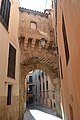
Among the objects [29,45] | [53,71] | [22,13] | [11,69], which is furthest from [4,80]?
[22,13]

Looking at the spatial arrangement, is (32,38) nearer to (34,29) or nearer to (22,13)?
(34,29)

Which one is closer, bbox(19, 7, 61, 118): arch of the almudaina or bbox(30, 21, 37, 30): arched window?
bbox(19, 7, 61, 118): arch of the almudaina

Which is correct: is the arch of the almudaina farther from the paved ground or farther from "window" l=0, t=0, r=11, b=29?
"window" l=0, t=0, r=11, b=29

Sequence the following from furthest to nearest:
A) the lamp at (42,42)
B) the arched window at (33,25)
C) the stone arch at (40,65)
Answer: the arched window at (33,25)
the lamp at (42,42)
the stone arch at (40,65)

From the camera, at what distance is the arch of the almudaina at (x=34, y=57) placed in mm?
11320

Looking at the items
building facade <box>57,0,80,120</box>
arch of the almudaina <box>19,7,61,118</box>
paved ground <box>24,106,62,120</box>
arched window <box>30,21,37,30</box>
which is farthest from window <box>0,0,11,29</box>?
paved ground <box>24,106,62,120</box>

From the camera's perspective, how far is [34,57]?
11750 millimetres

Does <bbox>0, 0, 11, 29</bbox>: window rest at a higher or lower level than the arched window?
lower

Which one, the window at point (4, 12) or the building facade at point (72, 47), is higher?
the window at point (4, 12)

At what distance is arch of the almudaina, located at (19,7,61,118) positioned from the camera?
1132 centimetres

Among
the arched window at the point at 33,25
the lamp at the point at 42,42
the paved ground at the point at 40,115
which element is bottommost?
the paved ground at the point at 40,115

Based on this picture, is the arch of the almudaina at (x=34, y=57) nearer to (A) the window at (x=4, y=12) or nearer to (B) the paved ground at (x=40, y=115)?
(B) the paved ground at (x=40, y=115)

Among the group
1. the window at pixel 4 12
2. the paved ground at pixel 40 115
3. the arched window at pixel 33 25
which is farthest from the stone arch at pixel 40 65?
the window at pixel 4 12

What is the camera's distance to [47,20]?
41.7 ft
